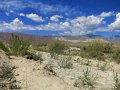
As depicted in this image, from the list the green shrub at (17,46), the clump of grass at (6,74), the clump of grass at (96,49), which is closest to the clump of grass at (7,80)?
the clump of grass at (6,74)

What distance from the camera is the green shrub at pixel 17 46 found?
18000mm

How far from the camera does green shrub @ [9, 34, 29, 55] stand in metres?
18.0

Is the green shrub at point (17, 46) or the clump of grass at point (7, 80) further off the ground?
the green shrub at point (17, 46)

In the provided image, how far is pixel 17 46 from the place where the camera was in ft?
59.9

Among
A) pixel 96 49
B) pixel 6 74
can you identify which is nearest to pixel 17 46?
pixel 6 74

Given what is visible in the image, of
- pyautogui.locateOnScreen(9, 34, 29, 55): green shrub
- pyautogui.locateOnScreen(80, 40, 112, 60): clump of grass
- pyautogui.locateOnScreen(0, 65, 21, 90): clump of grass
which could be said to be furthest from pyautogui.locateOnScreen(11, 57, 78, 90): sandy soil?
pyautogui.locateOnScreen(80, 40, 112, 60): clump of grass

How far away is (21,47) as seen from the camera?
18.2m

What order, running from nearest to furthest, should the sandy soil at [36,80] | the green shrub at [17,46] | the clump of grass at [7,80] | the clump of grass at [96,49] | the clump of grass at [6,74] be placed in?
1. the clump of grass at [7,80]
2. the sandy soil at [36,80]
3. the clump of grass at [6,74]
4. the green shrub at [17,46]
5. the clump of grass at [96,49]

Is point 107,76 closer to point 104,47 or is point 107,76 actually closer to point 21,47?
point 21,47

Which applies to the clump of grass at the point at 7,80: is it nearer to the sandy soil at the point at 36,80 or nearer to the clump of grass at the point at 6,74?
the clump of grass at the point at 6,74

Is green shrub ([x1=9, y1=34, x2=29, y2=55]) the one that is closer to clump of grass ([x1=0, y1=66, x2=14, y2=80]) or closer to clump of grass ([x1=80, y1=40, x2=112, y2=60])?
clump of grass ([x1=0, y1=66, x2=14, y2=80])

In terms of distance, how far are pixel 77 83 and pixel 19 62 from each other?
4158 mm

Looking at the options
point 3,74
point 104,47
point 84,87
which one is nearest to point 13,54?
point 3,74

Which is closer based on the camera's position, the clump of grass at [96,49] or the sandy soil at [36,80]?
the sandy soil at [36,80]
